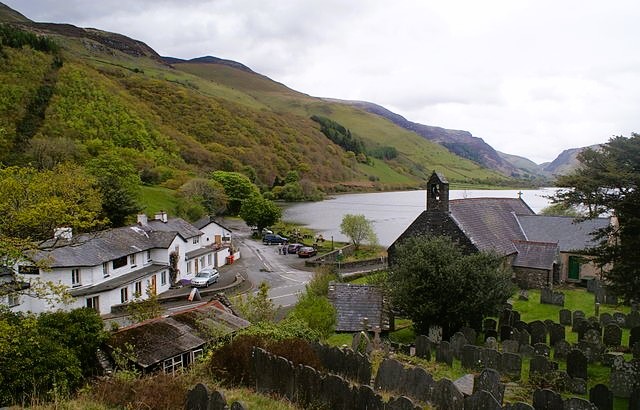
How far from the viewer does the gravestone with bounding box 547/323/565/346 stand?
2294 centimetres

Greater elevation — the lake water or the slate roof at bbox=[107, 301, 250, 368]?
the slate roof at bbox=[107, 301, 250, 368]

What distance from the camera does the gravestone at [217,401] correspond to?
9.51m

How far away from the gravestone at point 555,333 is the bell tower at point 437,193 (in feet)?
43.7

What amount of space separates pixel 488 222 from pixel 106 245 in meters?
29.2

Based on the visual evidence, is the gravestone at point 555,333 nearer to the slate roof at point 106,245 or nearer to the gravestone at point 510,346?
the gravestone at point 510,346

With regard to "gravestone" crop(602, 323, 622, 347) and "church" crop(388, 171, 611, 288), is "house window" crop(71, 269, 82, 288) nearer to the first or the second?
"church" crop(388, 171, 611, 288)

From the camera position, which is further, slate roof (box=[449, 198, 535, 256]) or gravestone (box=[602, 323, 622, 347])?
slate roof (box=[449, 198, 535, 256])

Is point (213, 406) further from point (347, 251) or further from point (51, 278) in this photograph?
point (347, 251)

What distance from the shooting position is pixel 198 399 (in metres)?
9.90

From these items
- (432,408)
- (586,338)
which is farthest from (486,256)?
(432,408)

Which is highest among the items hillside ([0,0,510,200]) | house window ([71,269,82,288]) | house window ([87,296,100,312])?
hillside ([0,0,510,200])

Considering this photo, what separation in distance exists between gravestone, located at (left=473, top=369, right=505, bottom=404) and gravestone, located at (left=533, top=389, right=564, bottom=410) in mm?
1014

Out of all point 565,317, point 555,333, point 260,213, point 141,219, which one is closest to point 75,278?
point 141,219

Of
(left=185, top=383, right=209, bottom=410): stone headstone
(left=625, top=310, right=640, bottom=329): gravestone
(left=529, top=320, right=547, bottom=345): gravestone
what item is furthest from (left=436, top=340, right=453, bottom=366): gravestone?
(left=185, top=383, right=209, bottom=410): stone headstone
